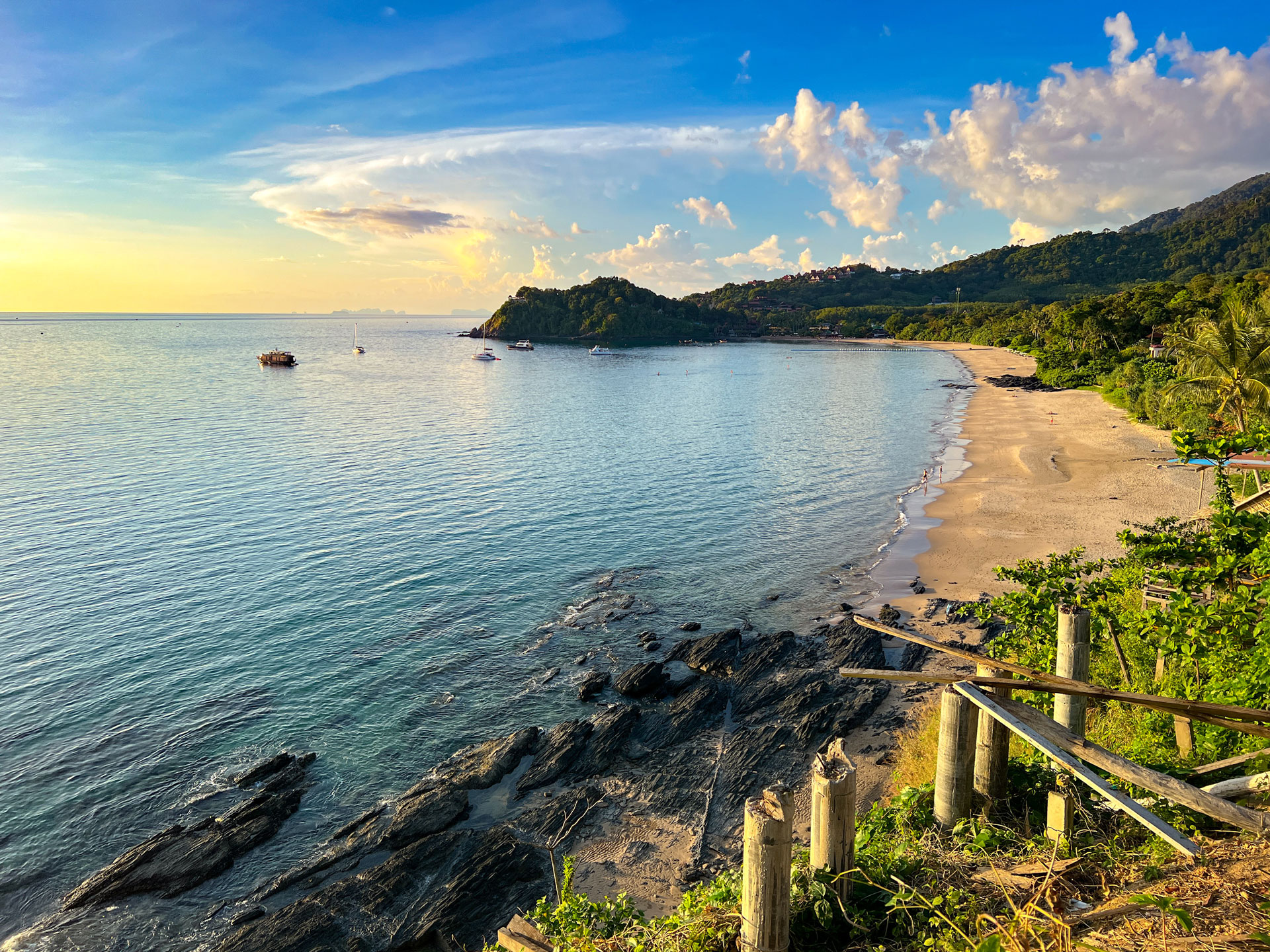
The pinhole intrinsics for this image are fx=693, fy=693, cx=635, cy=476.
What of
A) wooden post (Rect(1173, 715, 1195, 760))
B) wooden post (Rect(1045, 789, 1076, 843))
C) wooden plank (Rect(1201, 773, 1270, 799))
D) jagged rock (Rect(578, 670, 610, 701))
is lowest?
jagged rock (Rect(578, 670, 610, 701))

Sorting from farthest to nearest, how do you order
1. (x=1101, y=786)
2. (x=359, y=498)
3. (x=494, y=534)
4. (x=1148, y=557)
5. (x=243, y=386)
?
(x=243, y=386), (x=359, y=498), (x=494, y=534), (x=1148, y=557), (x=1101, y=786)

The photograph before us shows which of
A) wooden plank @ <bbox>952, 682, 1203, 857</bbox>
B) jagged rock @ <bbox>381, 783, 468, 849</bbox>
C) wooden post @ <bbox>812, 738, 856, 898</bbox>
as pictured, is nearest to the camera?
wooden plank @ <bbox>952, 682, 1203, 857</bbox>

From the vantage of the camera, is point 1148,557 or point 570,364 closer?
point 1148,557

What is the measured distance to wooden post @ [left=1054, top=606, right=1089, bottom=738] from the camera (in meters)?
8.28

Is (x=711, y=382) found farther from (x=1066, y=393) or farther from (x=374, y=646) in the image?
(x=374, y=646)

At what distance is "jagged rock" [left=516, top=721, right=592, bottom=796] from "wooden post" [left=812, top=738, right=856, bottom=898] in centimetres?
1147

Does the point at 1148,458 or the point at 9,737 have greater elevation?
the point at 1148,458

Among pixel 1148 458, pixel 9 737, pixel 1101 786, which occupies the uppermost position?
pixel 1101 786

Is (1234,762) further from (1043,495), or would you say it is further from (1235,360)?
(1235,360)

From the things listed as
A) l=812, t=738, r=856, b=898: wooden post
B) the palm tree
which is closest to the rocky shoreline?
l=812, t=738, r=856, b=898: wooden post

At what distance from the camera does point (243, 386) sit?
9862 centimetres

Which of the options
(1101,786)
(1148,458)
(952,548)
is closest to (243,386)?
(952,548)

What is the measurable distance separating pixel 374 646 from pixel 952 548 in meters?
25.4

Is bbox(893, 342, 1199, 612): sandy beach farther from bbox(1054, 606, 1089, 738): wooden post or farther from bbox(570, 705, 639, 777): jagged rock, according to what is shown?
bbox(1054, 606, 1089, 738): wooden post
